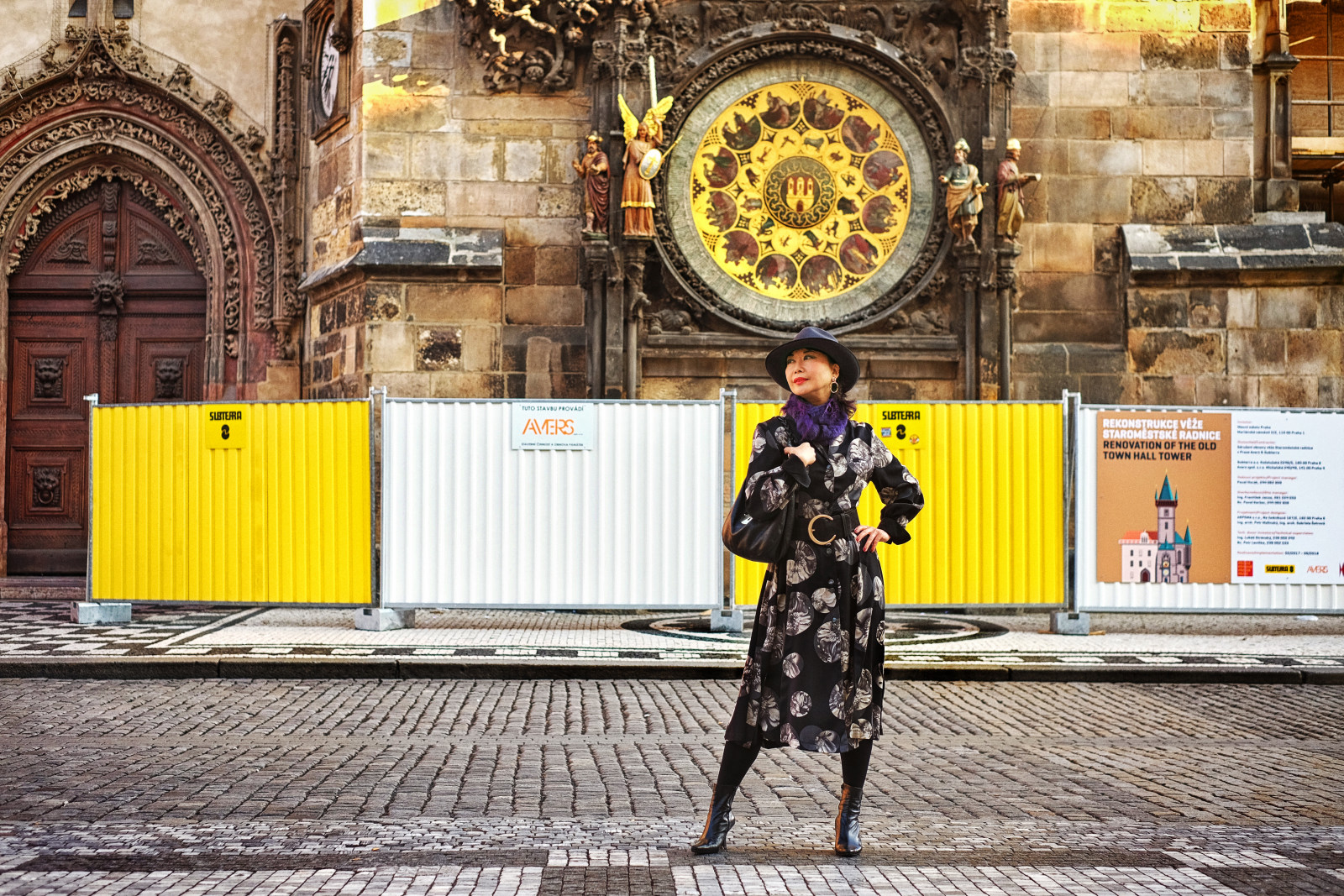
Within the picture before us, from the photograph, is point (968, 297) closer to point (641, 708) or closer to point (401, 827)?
point (641, 708)

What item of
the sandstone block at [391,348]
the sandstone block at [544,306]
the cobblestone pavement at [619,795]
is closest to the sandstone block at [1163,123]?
the sandstone block at [544,306]

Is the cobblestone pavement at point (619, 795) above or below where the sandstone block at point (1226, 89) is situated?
below

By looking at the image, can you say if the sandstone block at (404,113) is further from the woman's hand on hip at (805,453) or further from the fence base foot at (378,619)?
the woman's hand on hip at (805,453)

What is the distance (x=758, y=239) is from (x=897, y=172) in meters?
1.50

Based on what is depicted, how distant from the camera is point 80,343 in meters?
17.7

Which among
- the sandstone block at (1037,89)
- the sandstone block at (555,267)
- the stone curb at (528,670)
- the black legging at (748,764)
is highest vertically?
the sandstone block at (1037,89)

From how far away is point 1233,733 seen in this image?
816cm

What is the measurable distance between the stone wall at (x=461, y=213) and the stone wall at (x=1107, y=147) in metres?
4.36

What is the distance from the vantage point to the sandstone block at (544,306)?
15359mm

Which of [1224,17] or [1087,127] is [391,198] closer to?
[1087,127]

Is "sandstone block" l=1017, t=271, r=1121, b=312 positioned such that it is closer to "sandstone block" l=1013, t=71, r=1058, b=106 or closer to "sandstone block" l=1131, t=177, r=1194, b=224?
"sandstone block" l=1131, t=177, r=1194, b=224

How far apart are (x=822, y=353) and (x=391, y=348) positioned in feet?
33.4

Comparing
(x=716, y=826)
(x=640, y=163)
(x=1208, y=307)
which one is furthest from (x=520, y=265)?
(x=716, y=826)

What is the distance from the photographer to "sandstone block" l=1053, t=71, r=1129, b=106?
1563 centimetres
